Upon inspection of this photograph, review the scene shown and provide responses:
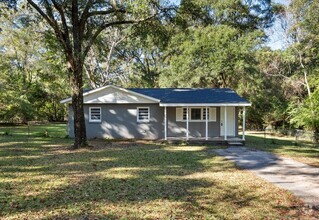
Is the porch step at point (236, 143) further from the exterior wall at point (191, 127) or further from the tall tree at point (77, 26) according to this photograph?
the tall tree at point (77, 26)

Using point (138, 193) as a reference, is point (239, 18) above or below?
above

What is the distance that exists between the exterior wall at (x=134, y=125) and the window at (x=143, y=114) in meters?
0.19

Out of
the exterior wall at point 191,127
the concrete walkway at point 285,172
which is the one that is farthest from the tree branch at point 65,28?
the concrete walkway at point 285,172

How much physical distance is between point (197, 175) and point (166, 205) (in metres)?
2.97

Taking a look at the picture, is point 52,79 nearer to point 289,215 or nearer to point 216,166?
point 216,166

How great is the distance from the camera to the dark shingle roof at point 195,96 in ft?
58.2

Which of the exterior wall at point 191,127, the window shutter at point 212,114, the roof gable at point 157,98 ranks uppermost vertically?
the roof gable at point 157,98

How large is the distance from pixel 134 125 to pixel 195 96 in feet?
14.6

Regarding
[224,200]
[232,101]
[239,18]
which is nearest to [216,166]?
[224,200]

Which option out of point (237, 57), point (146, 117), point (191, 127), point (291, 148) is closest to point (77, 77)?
point (146, 117)

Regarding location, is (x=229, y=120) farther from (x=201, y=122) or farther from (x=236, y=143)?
(x=236, y=143)

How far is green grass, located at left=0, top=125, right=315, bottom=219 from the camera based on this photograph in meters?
5.42

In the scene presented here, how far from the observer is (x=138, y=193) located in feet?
21.8

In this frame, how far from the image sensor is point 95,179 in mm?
7930
